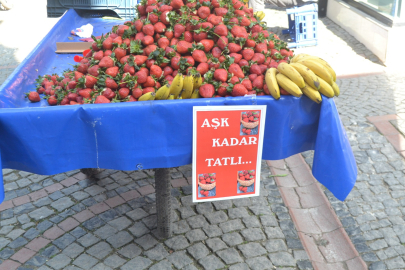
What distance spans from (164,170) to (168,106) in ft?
2.13

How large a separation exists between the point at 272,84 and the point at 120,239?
1.75 metres

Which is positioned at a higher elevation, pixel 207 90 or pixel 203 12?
pixel 203 12

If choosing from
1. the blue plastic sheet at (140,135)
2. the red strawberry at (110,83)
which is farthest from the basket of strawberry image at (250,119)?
the red strawberry at (110,83)

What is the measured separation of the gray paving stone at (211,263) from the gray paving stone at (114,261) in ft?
1.93

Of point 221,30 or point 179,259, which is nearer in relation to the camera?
point 221,30

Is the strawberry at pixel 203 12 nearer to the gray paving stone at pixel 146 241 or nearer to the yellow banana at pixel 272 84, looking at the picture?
the yellow banana at pixel 272 84

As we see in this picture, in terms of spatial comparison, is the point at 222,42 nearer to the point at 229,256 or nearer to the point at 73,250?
the point at 229,256

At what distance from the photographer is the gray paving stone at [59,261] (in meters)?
2.92

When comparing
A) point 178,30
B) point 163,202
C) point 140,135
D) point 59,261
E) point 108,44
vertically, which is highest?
point 178,30

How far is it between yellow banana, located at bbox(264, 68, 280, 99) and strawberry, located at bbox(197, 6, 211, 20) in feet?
2.04

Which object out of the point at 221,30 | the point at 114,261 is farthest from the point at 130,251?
the point at 221,30

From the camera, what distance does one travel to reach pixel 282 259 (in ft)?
9.75

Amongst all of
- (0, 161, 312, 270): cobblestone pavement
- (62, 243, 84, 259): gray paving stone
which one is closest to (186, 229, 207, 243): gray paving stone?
(0, 161, 312, 270): cobblestone pavement

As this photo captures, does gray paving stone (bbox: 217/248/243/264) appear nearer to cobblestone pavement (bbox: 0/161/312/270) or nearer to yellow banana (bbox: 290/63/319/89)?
cobblestone pavement (bbox: 0/161/312/270)
